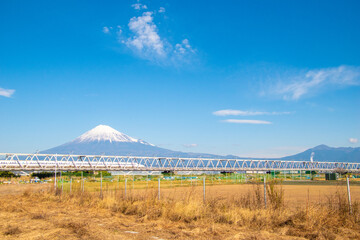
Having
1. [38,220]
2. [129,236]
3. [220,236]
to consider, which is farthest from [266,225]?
[38,220]

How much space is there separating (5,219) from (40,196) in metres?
11.9

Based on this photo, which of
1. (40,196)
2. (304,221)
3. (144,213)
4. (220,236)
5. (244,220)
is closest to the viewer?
(220,236)

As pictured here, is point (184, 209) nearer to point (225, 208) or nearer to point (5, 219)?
point (225, 208)

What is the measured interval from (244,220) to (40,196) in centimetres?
1990

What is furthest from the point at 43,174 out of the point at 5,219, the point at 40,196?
the point at 5,219

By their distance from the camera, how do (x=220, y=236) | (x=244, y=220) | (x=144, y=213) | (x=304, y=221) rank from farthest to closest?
(x=144, y=213) → (x=244, y=220) → (x=304, y=221) → (x=220, y=236)

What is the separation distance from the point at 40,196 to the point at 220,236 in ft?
67.0

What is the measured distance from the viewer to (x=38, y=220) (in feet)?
48.3

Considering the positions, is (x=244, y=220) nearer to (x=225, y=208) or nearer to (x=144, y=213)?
(x=225, y=208)

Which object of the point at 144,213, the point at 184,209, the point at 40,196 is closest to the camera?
the point at 184,209

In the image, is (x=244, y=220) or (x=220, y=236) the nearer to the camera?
(x=220, y=236)

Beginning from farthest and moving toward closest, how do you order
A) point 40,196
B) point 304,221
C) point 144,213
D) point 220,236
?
point 40,196 → point 144,213 → point 304,221 → point 220,236

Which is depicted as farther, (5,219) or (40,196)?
(40,196)

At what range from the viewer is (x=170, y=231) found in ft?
40.6
